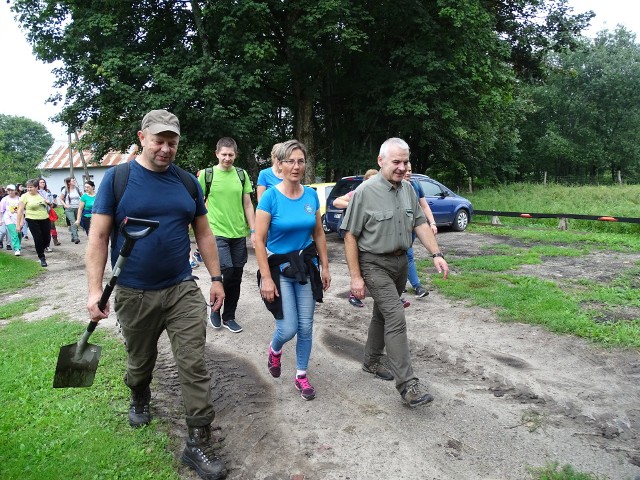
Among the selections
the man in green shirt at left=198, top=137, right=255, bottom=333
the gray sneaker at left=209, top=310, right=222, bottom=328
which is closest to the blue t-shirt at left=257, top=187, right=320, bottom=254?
the man in green shirt at left=198, top=137, right=255, bottom=333

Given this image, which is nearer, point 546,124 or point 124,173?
point 124,173

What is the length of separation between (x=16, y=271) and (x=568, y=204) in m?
17.3

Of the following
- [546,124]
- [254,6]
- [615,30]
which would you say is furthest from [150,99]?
[615,30]

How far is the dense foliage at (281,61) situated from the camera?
48.5 feet

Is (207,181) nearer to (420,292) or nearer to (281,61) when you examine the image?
(420,292)

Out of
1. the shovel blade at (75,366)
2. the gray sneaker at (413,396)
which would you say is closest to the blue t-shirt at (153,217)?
the shovel blade at (75,366)

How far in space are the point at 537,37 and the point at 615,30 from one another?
109ft

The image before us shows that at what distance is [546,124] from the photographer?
4684 cm

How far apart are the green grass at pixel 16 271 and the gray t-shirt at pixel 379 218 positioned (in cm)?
756

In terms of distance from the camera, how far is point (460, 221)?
14664 millimetres

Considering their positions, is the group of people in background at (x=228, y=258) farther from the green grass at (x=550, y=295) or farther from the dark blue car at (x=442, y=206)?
the dark blue car at (x=442, y=206)

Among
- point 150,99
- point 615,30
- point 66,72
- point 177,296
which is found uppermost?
point 615,30

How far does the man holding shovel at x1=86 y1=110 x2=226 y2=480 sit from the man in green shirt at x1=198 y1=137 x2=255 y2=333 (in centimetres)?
208

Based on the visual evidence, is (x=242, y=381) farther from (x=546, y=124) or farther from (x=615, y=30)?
(x=615, y=30)
